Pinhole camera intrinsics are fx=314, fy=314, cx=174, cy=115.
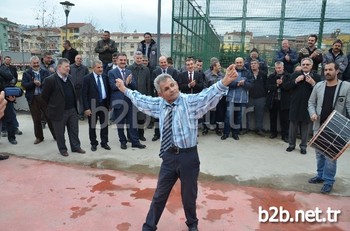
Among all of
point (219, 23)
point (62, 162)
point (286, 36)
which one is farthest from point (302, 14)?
point (62, 162)

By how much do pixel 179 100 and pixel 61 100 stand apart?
11.7ft

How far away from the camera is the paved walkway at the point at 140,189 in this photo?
375 cm

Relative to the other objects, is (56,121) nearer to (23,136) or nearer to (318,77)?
(23,136)

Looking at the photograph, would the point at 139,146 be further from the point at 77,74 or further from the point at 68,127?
the point at 77,74

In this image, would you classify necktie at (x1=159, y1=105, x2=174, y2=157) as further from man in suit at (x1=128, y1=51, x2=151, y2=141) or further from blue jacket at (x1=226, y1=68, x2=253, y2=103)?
blue jacket at (x1=226, y1=68, x2=253, y2=103)

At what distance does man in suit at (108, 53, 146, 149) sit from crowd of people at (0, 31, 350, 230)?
2 centimetres

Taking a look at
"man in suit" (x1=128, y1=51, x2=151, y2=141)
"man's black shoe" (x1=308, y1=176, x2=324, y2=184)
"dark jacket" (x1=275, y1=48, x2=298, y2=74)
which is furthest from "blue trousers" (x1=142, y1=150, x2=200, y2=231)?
"dark jacket" (x1=275, y1=48, x2=298, y2=74)

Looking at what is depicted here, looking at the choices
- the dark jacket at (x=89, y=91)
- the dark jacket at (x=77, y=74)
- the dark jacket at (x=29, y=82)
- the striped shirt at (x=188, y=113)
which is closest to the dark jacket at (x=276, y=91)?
the dark jacket at (x=89, y=91)

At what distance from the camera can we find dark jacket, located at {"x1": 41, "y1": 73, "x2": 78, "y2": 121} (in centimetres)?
589

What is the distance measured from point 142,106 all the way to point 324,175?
3.02m

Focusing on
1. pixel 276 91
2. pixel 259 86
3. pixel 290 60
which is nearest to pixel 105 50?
pixel 259 86

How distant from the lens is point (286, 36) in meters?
9.32

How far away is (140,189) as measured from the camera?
183 inches

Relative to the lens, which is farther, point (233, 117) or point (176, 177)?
point (233, 117)
